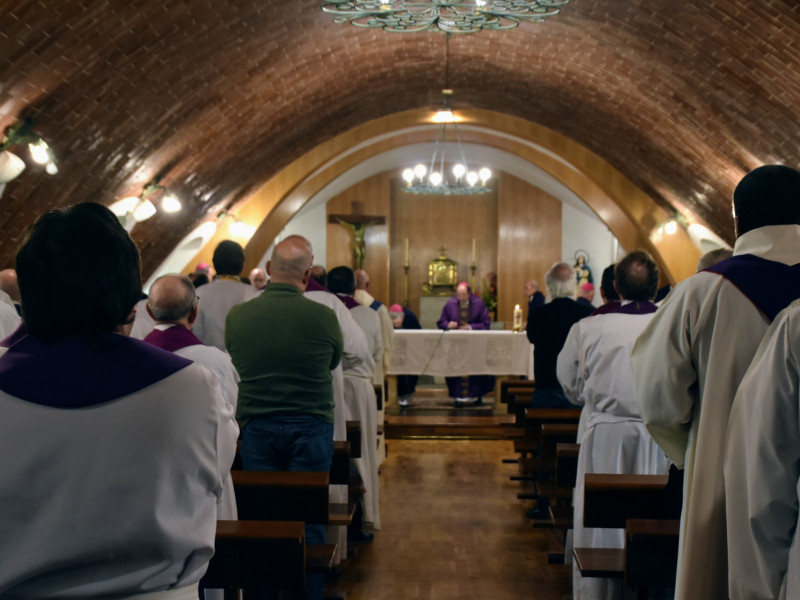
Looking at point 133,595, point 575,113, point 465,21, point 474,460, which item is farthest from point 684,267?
point 133,595

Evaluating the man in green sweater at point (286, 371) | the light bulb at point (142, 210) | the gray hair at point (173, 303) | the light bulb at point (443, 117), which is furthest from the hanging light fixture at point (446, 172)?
the gray hair at point (173, 303)

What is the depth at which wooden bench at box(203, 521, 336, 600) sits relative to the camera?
2.85 metres

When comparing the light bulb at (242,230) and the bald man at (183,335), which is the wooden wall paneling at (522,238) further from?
the bald man at (183,335)

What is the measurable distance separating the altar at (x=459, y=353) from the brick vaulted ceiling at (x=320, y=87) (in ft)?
11.1

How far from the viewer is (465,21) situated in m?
7.75

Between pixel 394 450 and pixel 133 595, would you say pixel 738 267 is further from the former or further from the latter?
pixel 394 450

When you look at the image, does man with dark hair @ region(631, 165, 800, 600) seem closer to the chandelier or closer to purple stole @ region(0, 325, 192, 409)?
purple stole @ region(0, 325, 192, 409)

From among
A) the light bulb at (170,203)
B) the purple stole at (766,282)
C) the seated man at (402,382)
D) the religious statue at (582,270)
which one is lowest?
the seated man at (402,382)

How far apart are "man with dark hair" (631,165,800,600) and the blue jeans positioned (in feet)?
5.66

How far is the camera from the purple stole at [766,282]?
250cm

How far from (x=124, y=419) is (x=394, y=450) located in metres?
7.95

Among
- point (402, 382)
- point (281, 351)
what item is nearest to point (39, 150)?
point (281, 351)

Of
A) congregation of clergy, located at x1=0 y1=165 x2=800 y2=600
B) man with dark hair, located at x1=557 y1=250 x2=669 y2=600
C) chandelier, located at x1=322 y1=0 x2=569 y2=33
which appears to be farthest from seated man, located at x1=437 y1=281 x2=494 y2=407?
man with dark hair, located at x1=557 y1=250 x2=669 y2=600

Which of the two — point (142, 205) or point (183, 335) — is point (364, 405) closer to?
point (183, 335)
